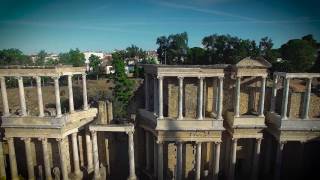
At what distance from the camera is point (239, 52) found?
153 feet

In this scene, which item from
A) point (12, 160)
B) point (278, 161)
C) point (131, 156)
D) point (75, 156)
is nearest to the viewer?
point (278, 161)

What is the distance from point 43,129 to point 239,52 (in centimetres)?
3952

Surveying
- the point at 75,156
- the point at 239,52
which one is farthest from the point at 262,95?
the point at 239,52

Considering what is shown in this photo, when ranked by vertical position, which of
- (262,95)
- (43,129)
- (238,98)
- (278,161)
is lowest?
(278,161)

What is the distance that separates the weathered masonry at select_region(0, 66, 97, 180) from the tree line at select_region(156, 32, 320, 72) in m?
28.7

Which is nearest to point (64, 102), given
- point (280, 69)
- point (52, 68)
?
point (52, 68)

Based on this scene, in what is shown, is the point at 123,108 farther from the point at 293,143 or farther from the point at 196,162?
the point at 293,143

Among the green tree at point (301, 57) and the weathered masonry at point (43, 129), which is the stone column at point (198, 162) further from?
the green tree at point (301, 57)

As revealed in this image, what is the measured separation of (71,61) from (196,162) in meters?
59.0

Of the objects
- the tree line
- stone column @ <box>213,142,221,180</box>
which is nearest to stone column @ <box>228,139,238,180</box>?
stone column @ <box>213,142,221,180</box>

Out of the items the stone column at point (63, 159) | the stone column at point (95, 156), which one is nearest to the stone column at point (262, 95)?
the stone column at point (95, 156)

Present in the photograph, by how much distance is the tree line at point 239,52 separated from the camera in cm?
3581

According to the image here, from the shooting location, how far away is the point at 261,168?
17.9m

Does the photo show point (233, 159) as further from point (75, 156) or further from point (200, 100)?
point (75, 156)
